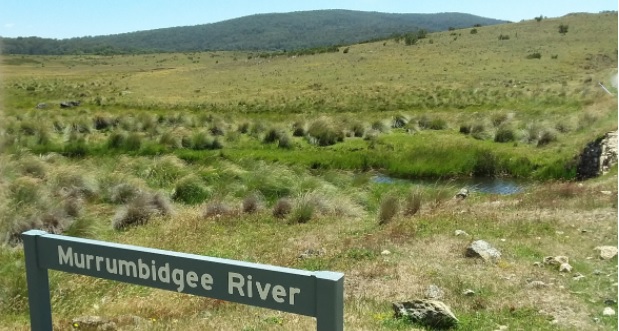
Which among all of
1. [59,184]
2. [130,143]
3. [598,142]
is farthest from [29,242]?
[130,143]

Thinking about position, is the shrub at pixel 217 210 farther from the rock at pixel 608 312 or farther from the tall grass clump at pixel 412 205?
the rock at pixel 608 312

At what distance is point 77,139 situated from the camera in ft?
68.9

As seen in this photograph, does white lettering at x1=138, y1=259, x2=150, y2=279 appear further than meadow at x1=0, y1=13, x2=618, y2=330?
No

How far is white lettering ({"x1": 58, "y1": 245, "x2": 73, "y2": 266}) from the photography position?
11.9 feet

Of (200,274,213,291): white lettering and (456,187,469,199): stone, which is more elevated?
(200,274,213,291): white lettering

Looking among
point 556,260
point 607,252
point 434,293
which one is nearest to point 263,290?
point 434,293

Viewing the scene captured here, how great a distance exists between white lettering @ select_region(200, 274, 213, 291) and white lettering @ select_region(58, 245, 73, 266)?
3.00ft

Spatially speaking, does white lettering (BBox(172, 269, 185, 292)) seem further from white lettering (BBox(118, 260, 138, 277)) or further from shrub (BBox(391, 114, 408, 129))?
shrub (BBox(391, 114, 408, 129))

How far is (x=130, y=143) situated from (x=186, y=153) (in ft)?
7.50

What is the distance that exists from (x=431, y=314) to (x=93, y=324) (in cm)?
275

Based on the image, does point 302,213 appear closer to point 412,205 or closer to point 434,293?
point 412,205

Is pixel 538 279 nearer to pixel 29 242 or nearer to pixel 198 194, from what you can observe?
pixel 29 242

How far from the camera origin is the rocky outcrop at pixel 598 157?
13.6 meters

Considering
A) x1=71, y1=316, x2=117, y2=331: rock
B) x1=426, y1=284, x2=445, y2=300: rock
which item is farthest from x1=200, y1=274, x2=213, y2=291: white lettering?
x1=426, y1=284, x2=445, y2=300: rock
